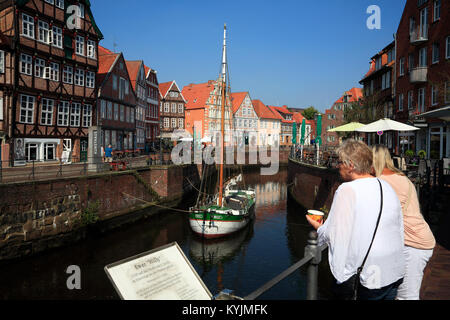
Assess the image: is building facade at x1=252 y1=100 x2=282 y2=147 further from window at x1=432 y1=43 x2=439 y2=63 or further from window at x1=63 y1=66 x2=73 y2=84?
window at x1=432 y1=43 x2=439 y2=63

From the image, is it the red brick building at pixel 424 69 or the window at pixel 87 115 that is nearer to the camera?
the red brick building at pixel 424 69

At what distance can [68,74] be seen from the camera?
87.2 ft

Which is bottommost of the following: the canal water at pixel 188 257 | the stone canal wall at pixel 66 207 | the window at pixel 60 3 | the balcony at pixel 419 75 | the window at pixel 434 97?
the canal water at pixel 188 257

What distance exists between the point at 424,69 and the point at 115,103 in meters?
27.0

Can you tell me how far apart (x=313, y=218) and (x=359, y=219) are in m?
1.03

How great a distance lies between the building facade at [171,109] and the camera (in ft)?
193

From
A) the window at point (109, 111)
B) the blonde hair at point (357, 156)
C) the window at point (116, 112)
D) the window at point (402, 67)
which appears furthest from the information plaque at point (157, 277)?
the window at point (116, 112)

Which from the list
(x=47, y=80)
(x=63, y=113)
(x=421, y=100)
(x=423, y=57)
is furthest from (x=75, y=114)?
(x=423, y=57)

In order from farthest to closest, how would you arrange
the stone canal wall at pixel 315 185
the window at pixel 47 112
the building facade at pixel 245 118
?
1. the building facade at pixel 245 118
2. the window at pixel 47 112
3. the stone canal wall at pixel 315 185

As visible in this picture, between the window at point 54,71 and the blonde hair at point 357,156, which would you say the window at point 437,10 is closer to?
the blonde hair at point 357,156

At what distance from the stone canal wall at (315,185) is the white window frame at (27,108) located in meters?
19.5

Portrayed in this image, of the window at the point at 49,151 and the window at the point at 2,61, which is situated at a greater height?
the window at the point at 2,61

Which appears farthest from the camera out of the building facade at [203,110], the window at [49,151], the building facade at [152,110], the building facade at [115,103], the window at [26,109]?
the building facade at [203,110]
